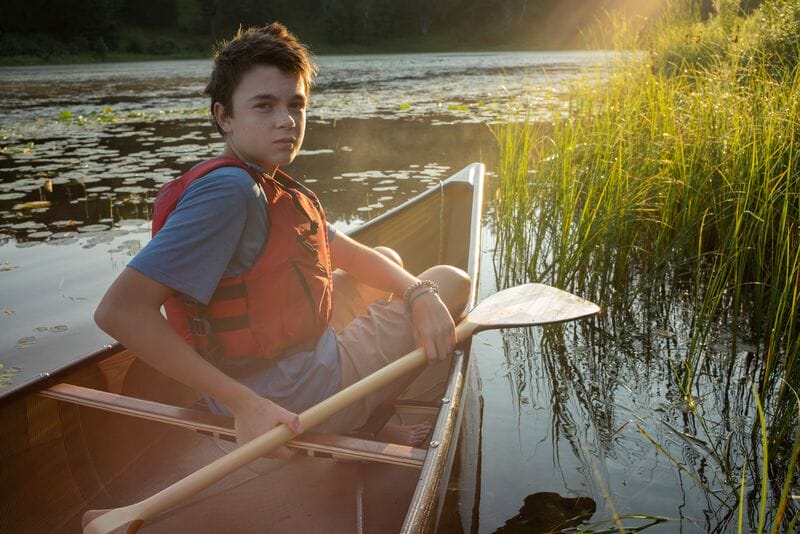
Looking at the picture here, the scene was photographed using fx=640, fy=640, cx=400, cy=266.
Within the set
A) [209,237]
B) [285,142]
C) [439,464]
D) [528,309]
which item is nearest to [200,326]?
[209,237]

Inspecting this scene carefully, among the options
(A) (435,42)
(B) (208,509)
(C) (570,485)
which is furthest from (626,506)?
(A) (435,42)

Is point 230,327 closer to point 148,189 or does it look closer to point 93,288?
point 93,288

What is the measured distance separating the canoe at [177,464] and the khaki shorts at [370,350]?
7 cm

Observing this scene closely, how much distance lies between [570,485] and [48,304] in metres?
2.91

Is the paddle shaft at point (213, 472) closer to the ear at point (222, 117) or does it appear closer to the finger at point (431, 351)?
the finger at point (431, 351)

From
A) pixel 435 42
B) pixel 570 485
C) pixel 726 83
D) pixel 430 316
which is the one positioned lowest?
pixel 570 485

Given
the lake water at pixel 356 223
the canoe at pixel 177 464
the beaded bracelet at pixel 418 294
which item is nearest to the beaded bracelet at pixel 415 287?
the beaded bracelet at pixel 418 294

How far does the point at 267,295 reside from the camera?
1.58 meters

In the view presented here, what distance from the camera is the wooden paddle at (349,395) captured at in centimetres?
137

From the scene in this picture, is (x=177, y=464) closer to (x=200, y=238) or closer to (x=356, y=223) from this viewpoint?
(x=200, y=238)

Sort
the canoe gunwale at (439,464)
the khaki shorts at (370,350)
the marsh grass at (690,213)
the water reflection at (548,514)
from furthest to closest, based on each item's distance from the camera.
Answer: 1. the marsh grass at (690,213)
2. the water reflection at (548,514)
3. the khaki shorts at (370,350)
4. the canoe gunwale at (439,464)

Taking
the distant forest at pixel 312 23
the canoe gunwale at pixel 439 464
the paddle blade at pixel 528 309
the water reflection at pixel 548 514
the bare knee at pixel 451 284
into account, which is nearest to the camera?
the canoe gunwale at pixel 439 464

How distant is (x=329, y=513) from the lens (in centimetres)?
174

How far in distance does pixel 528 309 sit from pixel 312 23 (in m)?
56.8
